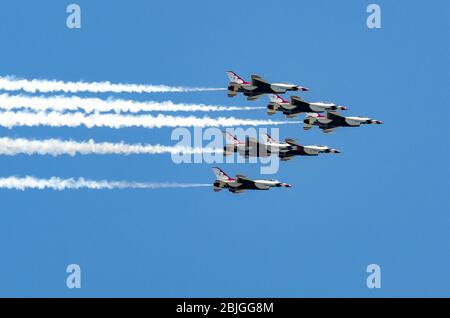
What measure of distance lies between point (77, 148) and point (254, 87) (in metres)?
14.7

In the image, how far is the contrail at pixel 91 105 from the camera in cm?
15462

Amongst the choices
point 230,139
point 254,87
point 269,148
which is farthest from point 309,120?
point 230,139

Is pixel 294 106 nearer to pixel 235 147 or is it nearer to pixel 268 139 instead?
pixel 268 139

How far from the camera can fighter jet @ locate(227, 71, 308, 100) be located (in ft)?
532

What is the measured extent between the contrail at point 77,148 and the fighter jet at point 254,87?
15.9 ft

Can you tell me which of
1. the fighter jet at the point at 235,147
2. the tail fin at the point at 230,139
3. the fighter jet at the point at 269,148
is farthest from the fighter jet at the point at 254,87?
the fighter jet at the point at 235,147

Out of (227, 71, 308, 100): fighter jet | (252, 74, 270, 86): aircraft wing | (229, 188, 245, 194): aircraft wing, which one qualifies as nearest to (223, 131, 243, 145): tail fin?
(227, 71, 308, 100): fighter jet

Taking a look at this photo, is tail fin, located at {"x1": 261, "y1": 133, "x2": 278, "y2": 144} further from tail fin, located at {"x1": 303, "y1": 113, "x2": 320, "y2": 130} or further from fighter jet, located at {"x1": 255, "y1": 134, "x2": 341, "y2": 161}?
tail fin, located at {"x1": 303, "y1": 113, "x2": 320, "y2": 130}

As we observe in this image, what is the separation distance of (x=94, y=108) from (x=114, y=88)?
2.39 meters

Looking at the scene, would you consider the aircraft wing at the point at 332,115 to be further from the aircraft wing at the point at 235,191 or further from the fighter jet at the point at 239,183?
the aircraft wing at the point at 235,191

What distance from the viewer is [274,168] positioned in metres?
165

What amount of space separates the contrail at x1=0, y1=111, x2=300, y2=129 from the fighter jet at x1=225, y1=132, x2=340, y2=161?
2.61 metres

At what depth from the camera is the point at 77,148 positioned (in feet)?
510

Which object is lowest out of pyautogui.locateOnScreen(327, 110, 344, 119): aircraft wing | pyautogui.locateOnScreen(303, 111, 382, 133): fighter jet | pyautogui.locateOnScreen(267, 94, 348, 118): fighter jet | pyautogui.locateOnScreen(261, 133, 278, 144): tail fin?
pyautogui.locateOnScreen(261, 133, 278, 144): tail fin
